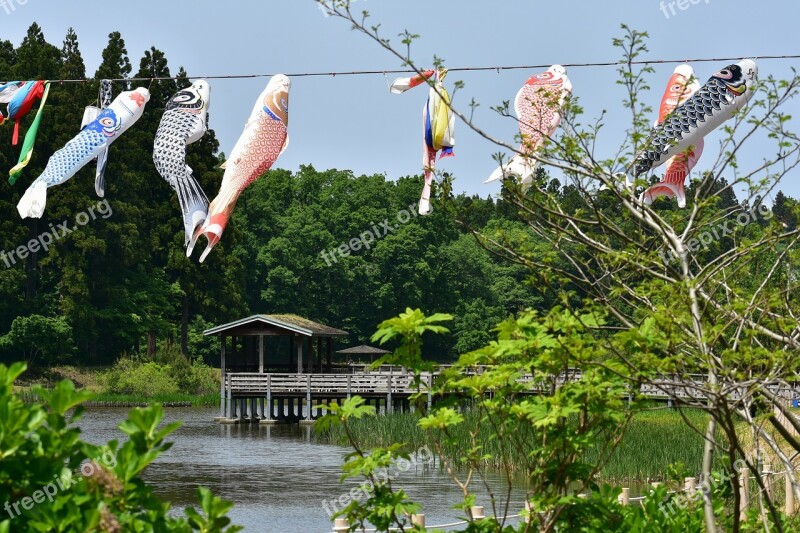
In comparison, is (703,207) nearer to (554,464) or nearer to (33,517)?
(554,464)

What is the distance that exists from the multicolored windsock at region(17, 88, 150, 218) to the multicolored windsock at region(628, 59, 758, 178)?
4839mm

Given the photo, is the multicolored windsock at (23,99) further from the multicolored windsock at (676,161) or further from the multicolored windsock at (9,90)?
the multicolored windsock at (676,161)

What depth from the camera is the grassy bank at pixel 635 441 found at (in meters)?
17.0

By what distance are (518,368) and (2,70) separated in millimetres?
43375

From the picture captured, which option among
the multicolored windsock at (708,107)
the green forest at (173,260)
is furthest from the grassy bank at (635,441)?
the green forest at (173,260)

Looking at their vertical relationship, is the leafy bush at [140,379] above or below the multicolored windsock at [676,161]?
below

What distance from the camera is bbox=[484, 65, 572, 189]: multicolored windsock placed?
241 inches

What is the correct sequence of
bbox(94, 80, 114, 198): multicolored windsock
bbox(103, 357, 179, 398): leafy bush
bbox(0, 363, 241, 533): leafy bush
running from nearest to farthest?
1. bbox(0, 363, 241, 533): leafy bush
2. bbox(94, 80, 114, 198): multicolored windsock
3. bbox(103, 357, 179, 398): leafy bush

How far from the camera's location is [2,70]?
4525 cm

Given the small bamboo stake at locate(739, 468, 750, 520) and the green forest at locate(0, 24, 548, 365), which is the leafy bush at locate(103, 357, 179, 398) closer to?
the green forest at locate(0, 24, 548, 365)

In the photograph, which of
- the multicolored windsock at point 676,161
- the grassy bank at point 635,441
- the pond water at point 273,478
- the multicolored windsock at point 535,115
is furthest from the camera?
the grassy bank at point 635,441

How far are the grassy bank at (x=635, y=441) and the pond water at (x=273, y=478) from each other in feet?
2.16
